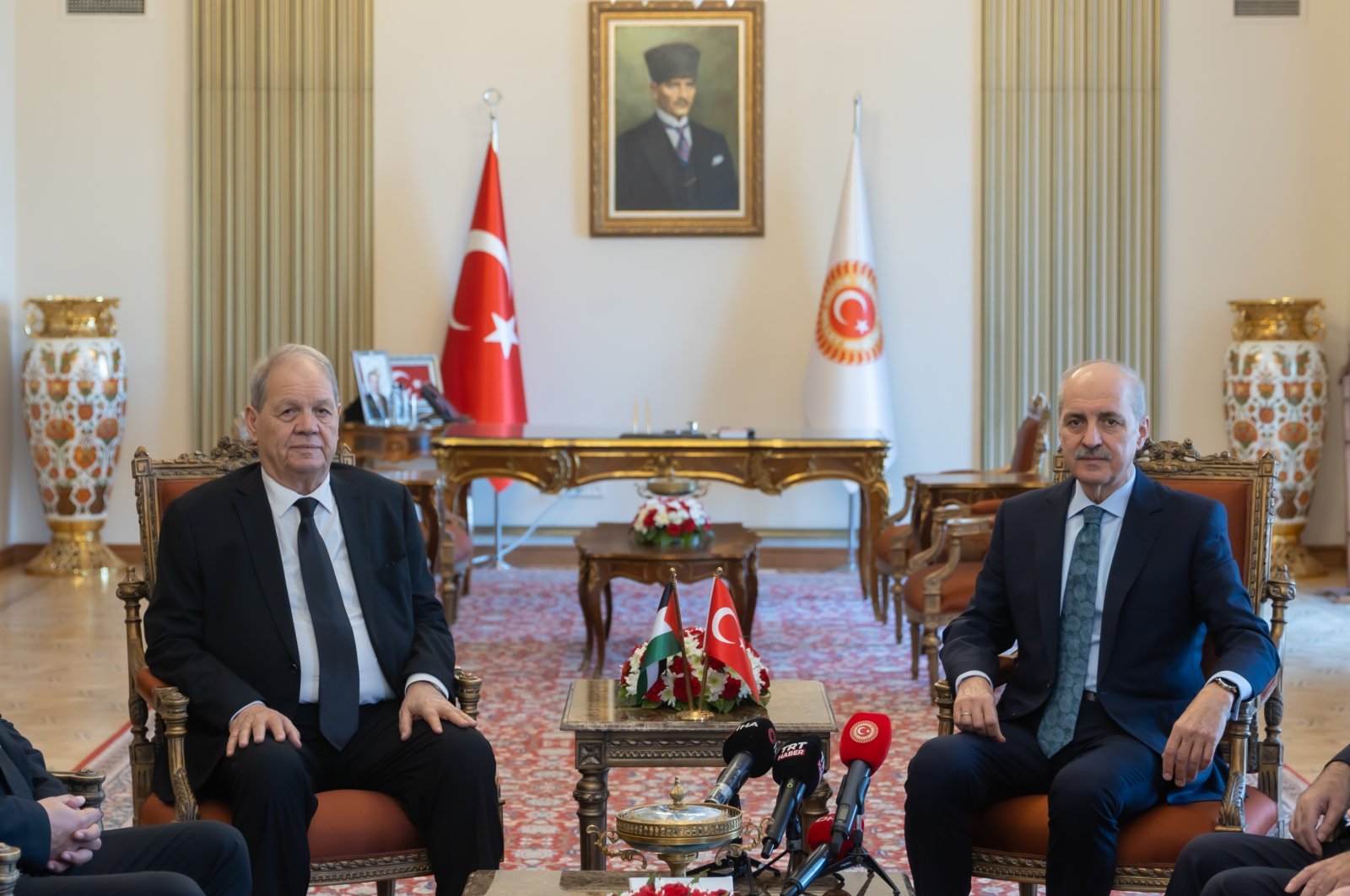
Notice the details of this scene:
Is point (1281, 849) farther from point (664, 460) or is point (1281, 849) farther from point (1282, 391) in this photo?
point (1282, 391)

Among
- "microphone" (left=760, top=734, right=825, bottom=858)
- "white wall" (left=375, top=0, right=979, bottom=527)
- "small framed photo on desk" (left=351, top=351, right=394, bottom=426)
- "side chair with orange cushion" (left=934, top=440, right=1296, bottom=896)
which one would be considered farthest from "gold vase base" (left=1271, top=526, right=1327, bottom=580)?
"microphone" (left=760, top=734, right=825, bottom=858)

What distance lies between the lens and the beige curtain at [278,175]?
8984mm

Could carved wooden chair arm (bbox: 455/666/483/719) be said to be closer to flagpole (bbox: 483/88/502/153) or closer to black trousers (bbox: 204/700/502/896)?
black trousers (bbox: 204/700/502/896)

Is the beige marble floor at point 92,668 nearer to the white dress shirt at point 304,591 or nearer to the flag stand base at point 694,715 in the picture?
the white dress shirt at point 304,591

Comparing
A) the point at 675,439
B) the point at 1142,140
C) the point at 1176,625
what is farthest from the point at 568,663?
the point at 1142,140

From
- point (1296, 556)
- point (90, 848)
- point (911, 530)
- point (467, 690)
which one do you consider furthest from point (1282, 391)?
point (90, 848)

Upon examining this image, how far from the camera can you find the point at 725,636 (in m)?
3.27

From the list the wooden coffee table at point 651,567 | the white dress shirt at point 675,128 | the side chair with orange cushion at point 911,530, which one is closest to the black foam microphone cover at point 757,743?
the wooden coffee table at point 651,567

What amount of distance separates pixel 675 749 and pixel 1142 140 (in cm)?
681

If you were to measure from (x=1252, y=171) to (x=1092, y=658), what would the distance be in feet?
21.8

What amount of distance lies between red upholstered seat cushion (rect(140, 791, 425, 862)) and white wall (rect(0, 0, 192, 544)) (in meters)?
6.60

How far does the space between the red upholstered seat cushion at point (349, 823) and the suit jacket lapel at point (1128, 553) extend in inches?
59.1

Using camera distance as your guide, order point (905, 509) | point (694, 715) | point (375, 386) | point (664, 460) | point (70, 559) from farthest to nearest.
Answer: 1. point (70, 559)
2. point (375, 386)
3. point (905, 509)
4. point (664, 460)
5. point (694, 715)

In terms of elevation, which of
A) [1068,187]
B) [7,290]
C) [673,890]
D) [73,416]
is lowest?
[673,890]
